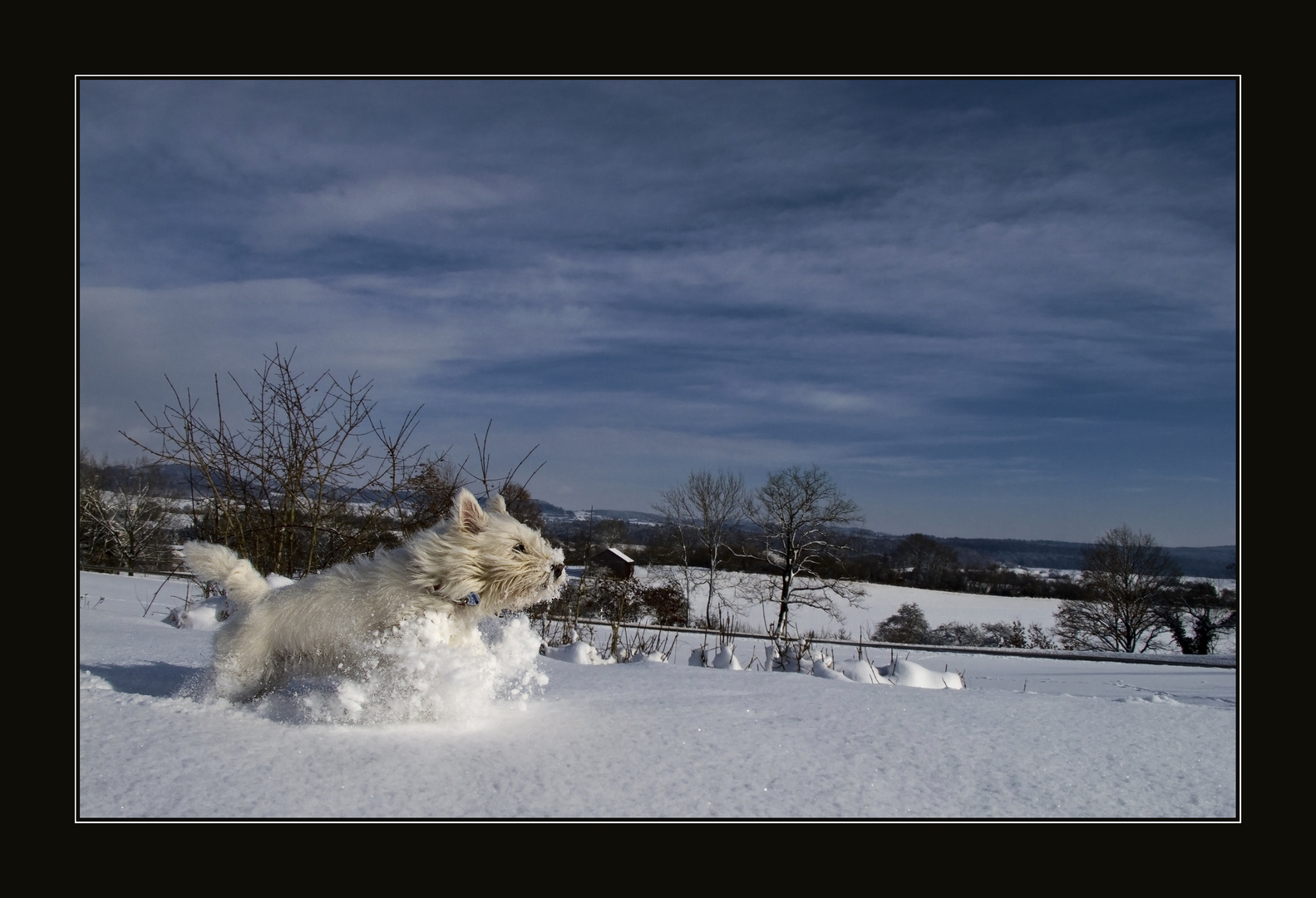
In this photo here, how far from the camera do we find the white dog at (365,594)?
3328 mm

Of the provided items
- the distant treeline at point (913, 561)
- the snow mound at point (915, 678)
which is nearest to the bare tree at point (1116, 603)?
the distant treeline at point (913, 561)

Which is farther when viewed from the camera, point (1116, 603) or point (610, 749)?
point (1116, 603)

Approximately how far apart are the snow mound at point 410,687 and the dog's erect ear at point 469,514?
457 mm

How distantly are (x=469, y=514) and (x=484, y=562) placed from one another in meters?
0.25

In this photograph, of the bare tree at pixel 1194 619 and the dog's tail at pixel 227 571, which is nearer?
the dog's tail at pixel 227 571

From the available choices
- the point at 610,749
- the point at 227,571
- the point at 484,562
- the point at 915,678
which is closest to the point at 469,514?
the point at 484,562

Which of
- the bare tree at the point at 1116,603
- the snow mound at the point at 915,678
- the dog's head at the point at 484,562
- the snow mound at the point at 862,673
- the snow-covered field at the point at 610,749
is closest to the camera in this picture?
the snow-covered field at the point at 610,749

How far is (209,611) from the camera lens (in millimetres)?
6988

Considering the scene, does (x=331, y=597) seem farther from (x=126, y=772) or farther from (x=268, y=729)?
(x=126, y=772)

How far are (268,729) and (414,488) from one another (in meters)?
5.69

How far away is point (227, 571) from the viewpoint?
3631 mm

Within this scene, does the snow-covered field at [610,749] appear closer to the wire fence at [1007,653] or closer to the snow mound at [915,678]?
the snow mound at [915,678]

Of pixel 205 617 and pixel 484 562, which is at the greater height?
pixel 484 562

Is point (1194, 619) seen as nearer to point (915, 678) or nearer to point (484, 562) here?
point (915, 678)
